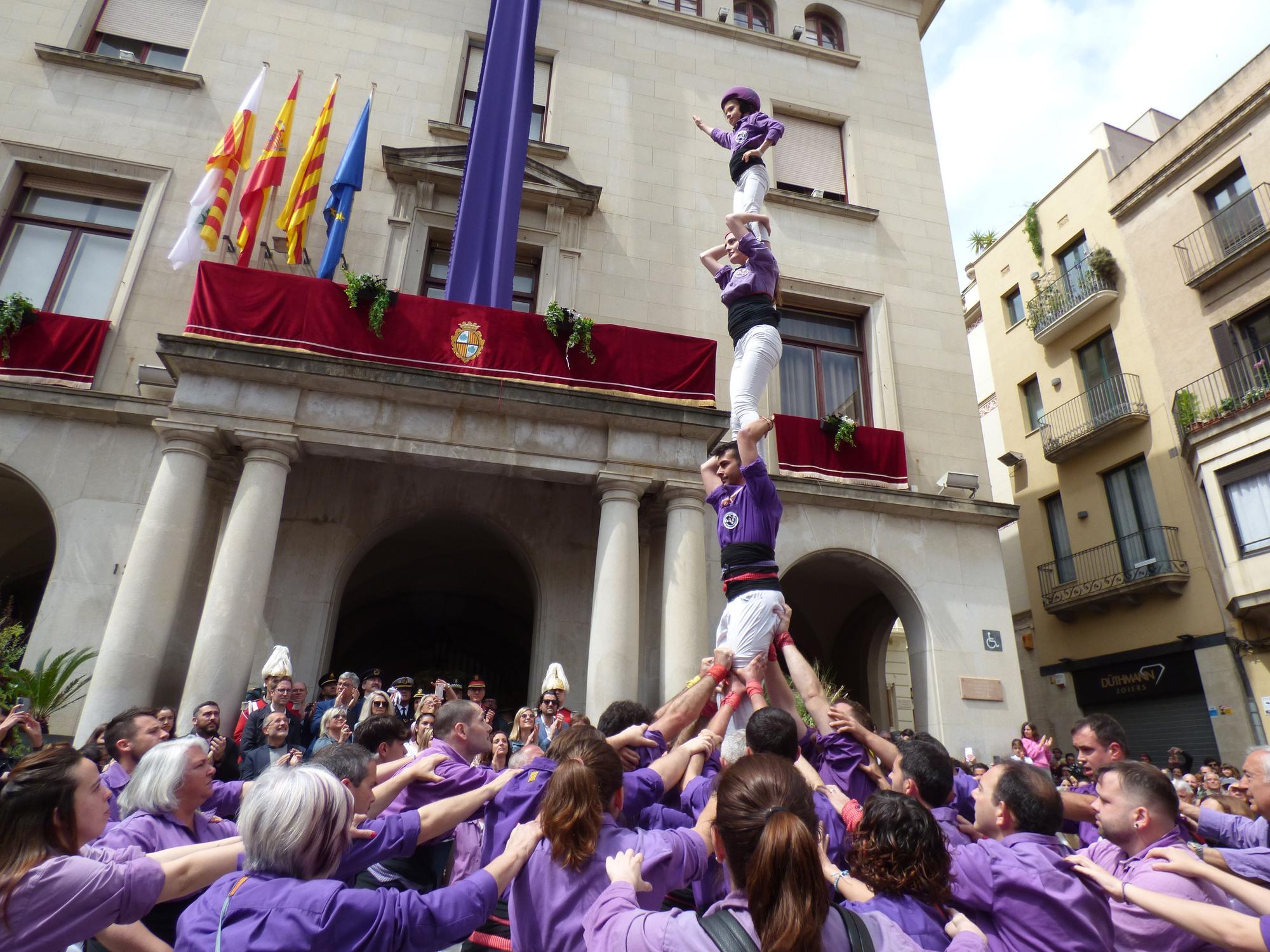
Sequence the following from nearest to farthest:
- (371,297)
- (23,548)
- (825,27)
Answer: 1. (371,297)
2. (23,548)
3. (825,27)

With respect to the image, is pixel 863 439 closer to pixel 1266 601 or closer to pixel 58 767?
pixel 1266 601

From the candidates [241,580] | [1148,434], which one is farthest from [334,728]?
[1148,434]

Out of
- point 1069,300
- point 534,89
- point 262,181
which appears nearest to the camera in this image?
point 262,181

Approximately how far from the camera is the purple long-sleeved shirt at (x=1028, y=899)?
294 cm

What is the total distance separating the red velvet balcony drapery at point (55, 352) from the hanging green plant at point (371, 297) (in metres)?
4.49

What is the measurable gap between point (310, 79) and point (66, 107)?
168 inches

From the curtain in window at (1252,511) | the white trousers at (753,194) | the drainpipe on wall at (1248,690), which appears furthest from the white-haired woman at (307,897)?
the curtain in window at (1252,511)

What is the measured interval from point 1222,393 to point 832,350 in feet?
33.2

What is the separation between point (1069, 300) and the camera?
23766 mm

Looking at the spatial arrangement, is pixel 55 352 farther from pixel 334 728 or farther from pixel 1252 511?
pixel 1252 511

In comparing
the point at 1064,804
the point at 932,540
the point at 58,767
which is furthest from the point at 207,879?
the point at 932,540

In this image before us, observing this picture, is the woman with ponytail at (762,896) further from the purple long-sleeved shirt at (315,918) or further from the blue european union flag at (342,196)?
the blue european union flag at (342,196)

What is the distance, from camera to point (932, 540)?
47.1 ft

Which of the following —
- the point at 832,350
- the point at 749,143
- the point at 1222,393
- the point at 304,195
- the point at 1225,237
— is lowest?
the point at 749,143
